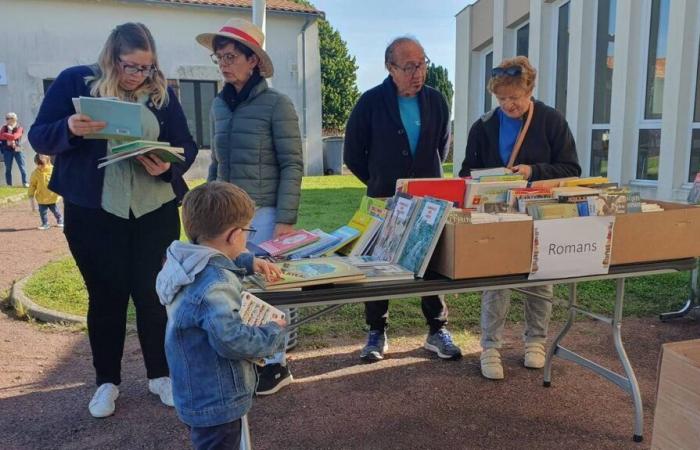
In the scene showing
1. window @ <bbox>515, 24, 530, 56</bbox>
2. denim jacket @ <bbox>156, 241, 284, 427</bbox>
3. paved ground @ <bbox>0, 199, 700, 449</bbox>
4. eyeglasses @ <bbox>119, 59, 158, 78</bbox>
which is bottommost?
paved ground @ <bbox>0, 199, 700, 449</bbox>

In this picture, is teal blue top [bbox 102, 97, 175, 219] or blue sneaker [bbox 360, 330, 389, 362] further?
blue sneaker [bbox 360, 330, 389, 362]

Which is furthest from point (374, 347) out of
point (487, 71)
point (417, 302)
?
point (487, 71)

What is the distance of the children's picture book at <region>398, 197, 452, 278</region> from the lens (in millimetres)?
2252

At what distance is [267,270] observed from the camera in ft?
6.86

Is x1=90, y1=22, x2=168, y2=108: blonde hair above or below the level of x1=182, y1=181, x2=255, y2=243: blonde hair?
above

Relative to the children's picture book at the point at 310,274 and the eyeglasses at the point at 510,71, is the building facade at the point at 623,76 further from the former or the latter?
the children's picture book at the point at 310,274

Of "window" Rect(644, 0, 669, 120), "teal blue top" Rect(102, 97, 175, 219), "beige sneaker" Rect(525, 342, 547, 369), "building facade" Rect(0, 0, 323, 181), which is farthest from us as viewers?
"building facade" Rect(0, 0, 323, 181)

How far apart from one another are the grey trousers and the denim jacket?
192 cm

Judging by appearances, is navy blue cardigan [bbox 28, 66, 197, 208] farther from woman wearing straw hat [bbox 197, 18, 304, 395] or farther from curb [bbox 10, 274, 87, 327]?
curb [bbox 10, 274, 87, 327]

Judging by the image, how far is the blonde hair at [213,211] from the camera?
1.81m

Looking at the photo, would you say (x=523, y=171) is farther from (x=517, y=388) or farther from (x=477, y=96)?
(x=477, y=96)

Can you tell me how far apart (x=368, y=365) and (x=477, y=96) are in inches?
357

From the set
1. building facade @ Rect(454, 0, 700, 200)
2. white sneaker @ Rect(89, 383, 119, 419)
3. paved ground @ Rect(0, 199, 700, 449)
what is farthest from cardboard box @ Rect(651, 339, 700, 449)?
building facade @ Rect(454, 0, 700, 200)

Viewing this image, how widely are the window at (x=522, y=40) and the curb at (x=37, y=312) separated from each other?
26.8 ft
